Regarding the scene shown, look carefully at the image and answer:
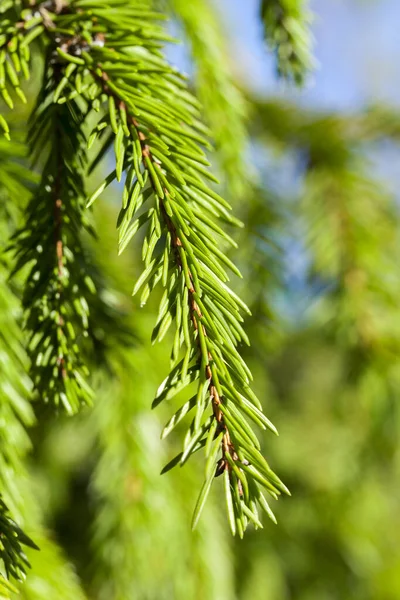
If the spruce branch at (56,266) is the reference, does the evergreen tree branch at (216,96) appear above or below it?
above

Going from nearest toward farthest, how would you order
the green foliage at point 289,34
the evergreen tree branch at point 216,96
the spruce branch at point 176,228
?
the spruce branch at point 176,228
the green foliage at point 289,34
the evergreen tree branch at point 216,96

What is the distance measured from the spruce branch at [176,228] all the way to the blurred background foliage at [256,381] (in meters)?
0.15

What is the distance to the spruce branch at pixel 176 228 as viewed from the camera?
318mm

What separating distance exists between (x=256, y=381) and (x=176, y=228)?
2.14ft

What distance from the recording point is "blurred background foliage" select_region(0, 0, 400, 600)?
58 cm

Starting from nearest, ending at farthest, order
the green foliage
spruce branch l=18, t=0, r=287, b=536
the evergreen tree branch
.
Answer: spruce branch l=18, t=0, r=287, b=536
the green foliage
the evergreen tree branch

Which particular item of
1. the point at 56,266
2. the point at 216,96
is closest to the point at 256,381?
the point at 216,96

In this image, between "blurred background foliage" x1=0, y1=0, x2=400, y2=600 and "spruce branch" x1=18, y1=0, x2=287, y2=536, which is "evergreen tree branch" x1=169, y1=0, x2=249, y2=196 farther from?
A: "spruce branch" x1=18, y1=0, x2=287, y2=536

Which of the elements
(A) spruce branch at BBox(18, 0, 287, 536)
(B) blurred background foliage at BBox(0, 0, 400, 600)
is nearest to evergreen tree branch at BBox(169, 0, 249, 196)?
(B) blurred background foliage at BBox(0, 0, 400, 600)

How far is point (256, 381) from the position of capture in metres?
0.96

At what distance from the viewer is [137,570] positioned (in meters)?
0.68

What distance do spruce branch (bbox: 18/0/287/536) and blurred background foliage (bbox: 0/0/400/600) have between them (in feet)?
0.49

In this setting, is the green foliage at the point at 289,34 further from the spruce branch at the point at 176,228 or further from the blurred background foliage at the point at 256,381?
the spruce branch at the point at 176,228

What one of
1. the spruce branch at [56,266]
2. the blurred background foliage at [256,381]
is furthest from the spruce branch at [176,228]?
the blurred background foliage at [256,381]
